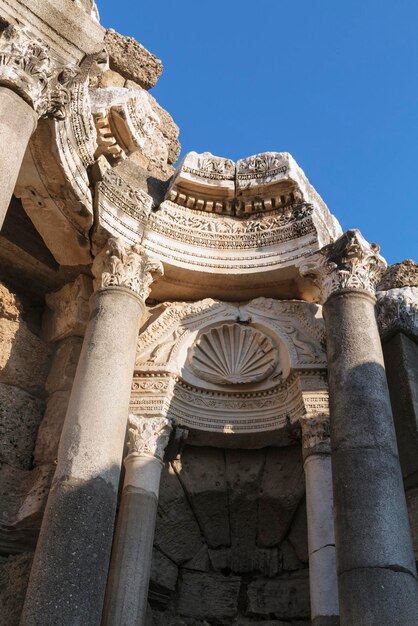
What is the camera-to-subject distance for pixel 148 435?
8875 mm

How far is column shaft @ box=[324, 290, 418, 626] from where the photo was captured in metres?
5.89

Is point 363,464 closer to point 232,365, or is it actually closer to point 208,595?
point 232,365

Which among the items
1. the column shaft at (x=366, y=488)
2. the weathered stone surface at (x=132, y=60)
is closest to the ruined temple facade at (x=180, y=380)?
the column shaft at (x=366, y=488)

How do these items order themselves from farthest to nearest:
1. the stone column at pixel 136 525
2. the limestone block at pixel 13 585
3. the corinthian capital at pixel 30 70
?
the stone column at pixel 136 525 → the limestone block at pixel 13 585 → the corinthian capital at pixel 30 70

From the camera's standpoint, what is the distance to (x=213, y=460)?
988 cm

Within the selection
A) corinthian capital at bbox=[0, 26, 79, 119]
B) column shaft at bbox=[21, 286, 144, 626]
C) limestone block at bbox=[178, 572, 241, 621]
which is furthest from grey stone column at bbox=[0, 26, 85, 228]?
limestone block at bbox=[178, 572, 241, 621]

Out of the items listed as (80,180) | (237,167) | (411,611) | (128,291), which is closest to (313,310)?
(237,167)

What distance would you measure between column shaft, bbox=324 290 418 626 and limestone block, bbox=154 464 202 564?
3233mm

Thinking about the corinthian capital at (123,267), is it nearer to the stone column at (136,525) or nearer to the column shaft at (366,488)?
the stone column at (136,525)

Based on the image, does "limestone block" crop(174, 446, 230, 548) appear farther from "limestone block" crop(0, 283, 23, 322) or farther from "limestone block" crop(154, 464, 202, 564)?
"limestone block" crop(0, 283, 23, 322)

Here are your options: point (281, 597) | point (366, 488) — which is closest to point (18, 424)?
point (281, 597)

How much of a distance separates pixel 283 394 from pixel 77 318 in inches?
121

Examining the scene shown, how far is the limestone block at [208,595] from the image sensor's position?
9234 millimetres

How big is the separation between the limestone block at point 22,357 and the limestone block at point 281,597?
4.06m
